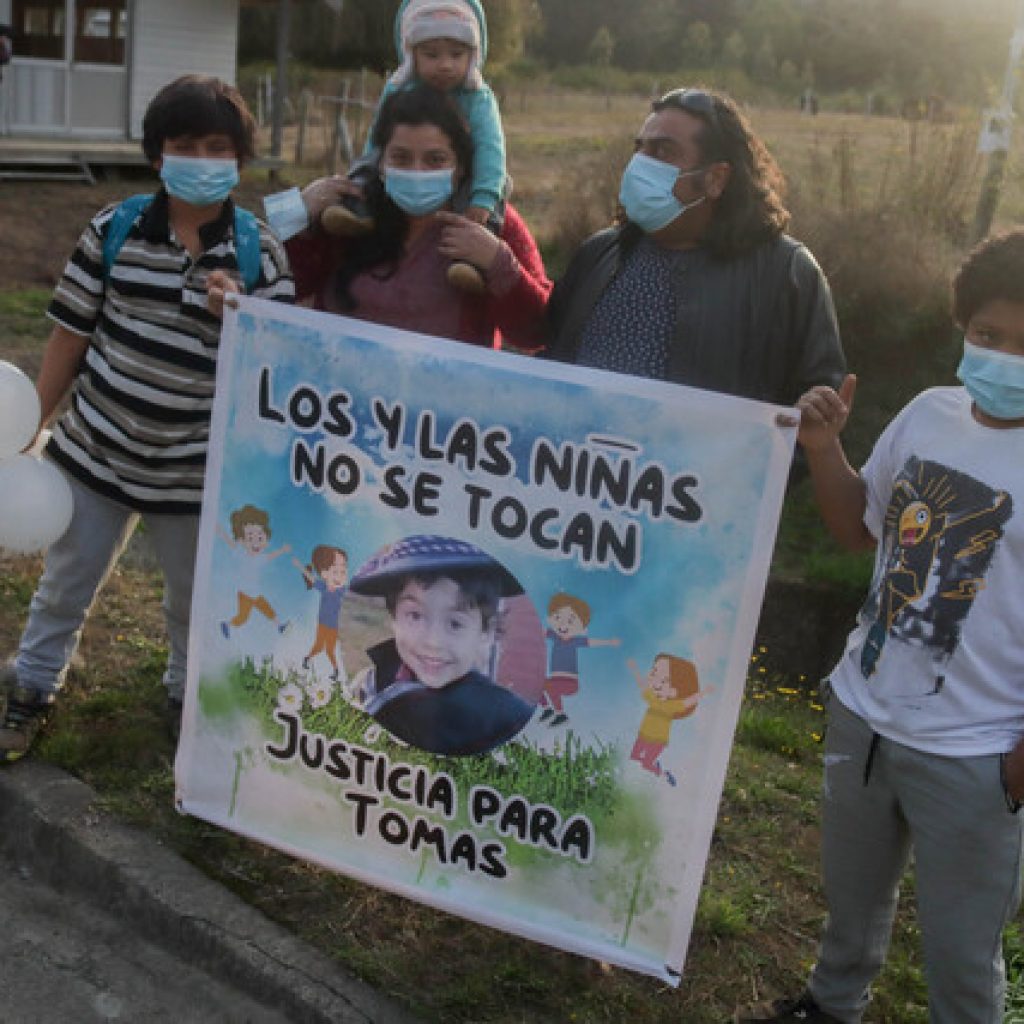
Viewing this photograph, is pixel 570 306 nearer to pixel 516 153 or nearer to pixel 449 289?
pixel 449 289

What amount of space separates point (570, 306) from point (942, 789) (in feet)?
4.60

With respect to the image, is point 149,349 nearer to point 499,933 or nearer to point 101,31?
point 499,933

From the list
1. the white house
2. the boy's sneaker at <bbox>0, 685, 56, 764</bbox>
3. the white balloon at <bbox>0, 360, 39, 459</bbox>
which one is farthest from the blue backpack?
the white house

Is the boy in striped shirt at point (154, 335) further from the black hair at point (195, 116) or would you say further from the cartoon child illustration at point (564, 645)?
the cartoon child illustration at point (564, 645)

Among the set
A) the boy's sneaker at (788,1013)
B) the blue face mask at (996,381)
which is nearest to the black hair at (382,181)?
the blue face mask at (996,381)

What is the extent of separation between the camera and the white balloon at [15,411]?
3.53 m

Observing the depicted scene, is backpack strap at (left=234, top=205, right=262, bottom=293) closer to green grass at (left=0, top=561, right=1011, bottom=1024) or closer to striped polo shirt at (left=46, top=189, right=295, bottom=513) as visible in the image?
striped polo shirt at (left=46, top=189, right=295, bottom=513)

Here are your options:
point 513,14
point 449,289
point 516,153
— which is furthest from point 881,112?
point 449,289

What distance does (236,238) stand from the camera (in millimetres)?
3531

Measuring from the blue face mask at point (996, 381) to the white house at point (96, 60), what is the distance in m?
17.8

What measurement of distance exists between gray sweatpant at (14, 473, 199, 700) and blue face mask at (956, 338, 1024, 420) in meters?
2.04

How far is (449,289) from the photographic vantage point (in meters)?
3.50

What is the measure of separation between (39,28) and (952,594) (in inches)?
785

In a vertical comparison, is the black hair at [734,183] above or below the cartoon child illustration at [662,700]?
above
